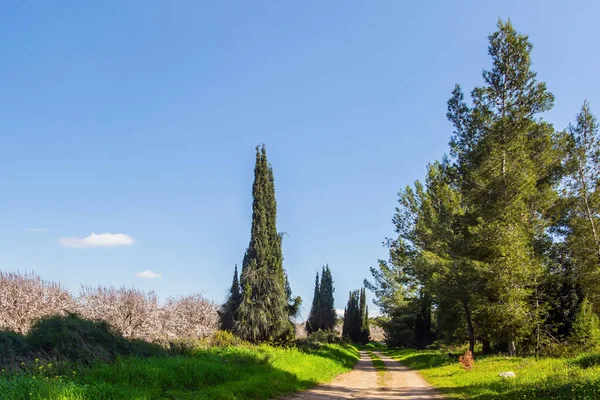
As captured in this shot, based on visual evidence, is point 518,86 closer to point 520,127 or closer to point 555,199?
point 520,127

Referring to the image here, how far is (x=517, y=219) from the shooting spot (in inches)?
894

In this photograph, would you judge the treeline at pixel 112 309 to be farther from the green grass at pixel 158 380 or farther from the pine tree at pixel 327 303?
the pine tree at pixel 327 303

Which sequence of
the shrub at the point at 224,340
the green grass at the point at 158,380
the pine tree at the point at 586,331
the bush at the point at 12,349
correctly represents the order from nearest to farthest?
the green grass at the point at 158,380 → the bush at the point at 12,349 → the pine tree at the point at 586,331 → the shrub at the point at 224,340

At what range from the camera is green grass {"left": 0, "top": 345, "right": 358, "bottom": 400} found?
7.71 m

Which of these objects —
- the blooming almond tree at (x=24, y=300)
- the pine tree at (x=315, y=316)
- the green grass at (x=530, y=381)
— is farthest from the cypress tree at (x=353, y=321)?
the green grass at (x=530, y=381)

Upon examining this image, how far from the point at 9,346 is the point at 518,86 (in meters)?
26.0

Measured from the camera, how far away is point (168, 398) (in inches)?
363

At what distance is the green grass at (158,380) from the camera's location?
25.3 ft

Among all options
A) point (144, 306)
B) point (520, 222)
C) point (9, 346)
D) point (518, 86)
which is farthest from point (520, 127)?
point (144, 306)

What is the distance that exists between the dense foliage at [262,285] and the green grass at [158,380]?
845cm

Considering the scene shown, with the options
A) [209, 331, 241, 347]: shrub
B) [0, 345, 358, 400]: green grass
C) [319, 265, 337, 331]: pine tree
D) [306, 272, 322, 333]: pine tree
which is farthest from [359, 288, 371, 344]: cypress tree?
[0, 345, 358, 400]: green grass

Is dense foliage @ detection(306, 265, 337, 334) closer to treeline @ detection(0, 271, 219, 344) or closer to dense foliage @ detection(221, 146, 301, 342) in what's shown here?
treeline @ detection(0, 271, 219, 344)

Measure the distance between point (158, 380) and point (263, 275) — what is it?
1467 centimetres

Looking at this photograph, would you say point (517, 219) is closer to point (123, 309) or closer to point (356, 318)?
point (123, 309)
